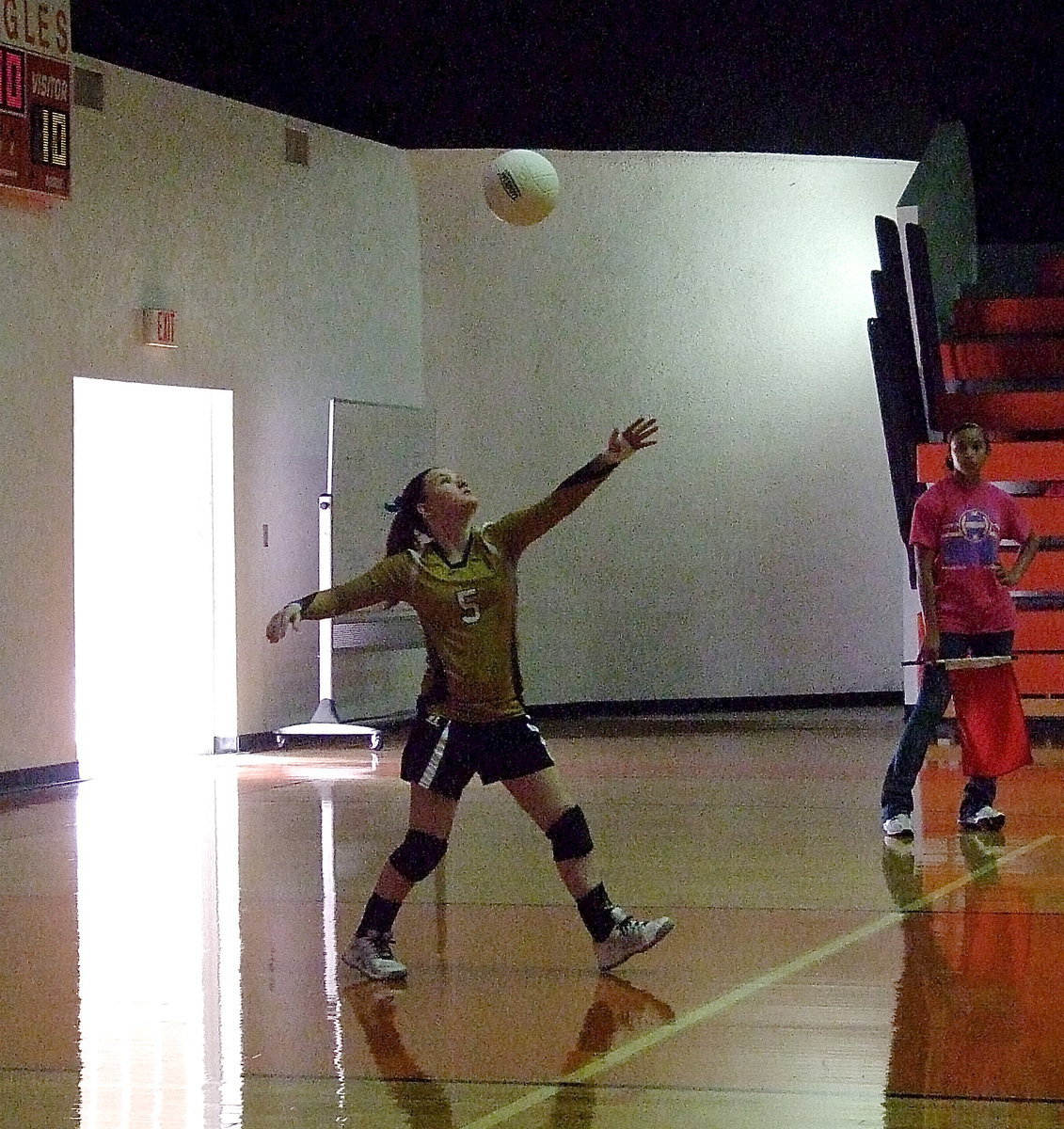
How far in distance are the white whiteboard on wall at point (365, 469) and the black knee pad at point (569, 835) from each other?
7.98 metres

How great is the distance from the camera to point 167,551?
561 inches

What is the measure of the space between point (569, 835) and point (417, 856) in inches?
18.8

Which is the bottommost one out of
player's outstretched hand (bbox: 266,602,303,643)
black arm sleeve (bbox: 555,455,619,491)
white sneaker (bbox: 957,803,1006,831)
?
white sneaker (bbox: 957,803,1006,831)

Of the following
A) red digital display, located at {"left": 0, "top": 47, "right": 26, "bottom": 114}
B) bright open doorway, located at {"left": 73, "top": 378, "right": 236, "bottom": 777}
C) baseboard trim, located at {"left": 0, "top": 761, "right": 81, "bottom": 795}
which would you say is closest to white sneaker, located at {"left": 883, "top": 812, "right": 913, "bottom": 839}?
baseboard trim, located at {"left": 0, "top": 761, "right": 81, "bottom": 795}

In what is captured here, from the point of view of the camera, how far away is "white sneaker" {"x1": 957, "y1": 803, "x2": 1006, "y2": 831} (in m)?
9.55

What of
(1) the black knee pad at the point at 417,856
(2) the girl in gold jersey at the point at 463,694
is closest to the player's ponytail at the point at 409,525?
(2) the girl in gold jersey at the point at 463,694

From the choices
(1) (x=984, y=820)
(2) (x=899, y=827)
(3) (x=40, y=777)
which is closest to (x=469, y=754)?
(2) (x=899, y=827)

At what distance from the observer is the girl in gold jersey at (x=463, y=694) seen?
6309 millimetres

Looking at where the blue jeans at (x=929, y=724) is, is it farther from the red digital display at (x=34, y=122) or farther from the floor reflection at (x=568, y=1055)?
the red digital display at (x=34, y=122)

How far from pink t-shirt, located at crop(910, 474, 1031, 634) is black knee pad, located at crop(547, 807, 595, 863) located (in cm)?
341

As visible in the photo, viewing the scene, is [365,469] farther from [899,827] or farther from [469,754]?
[469,754]

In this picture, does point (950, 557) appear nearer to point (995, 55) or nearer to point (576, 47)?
point (576, 47)

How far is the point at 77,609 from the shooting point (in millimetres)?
14203

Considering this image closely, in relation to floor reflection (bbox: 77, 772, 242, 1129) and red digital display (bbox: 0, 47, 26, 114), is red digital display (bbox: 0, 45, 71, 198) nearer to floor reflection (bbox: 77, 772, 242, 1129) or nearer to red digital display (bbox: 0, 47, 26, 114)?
red digital display (bbox: 0, 47, 26, 114)
